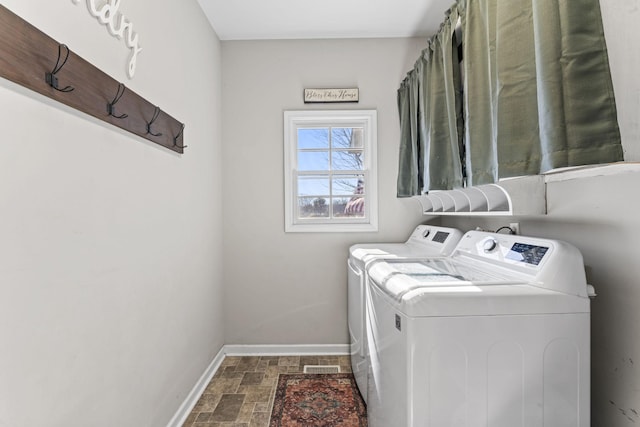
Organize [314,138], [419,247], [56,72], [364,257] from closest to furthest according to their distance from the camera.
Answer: [56,72] → [364,257] → [419,247] → [314,138]

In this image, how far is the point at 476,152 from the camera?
5.16ft

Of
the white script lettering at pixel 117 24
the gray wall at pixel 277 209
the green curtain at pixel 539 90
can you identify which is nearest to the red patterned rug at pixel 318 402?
the gray wall at pixel 277 209

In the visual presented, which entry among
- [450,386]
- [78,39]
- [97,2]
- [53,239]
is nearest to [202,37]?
[97,2]

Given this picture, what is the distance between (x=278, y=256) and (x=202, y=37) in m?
1.81

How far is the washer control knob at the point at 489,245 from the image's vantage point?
1676mm

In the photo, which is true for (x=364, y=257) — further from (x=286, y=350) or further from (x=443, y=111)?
(x=286, y=350)

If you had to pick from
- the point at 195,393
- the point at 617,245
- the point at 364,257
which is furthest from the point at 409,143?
the point at 195,393

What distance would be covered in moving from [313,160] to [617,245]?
2214mm

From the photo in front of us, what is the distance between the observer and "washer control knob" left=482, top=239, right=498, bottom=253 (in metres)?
1.68

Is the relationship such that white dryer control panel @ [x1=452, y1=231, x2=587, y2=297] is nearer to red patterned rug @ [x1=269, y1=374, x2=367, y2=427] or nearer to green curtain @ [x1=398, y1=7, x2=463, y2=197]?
green curtain @ [x1=398, y1=7, x2=463, y2=197]

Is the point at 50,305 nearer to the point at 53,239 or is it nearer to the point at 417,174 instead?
the point at 53,239

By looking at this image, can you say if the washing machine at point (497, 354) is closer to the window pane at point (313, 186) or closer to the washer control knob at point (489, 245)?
the washer control knob at point (489, 245)

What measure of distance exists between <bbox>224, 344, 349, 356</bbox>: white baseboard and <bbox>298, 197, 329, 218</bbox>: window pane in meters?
1.15

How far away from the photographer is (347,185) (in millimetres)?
3049
